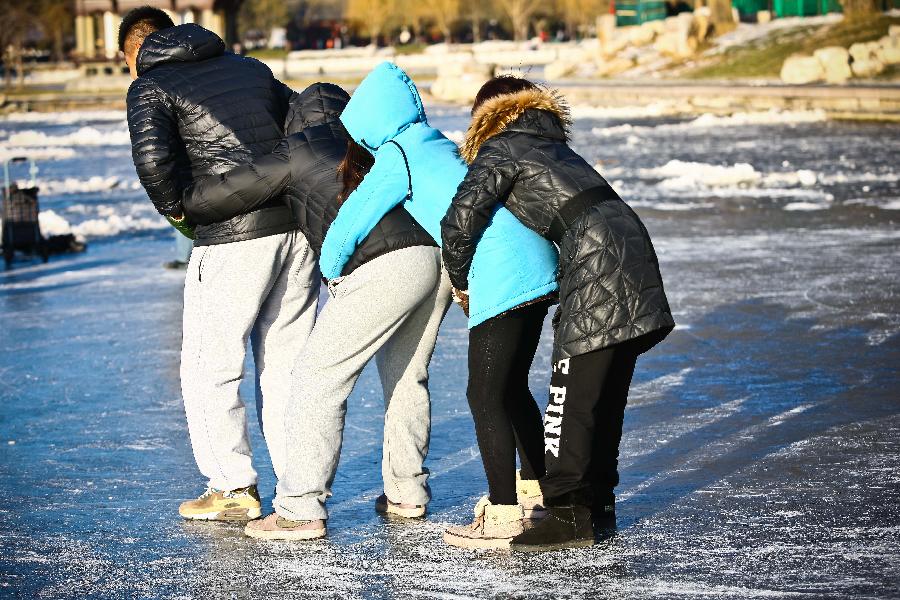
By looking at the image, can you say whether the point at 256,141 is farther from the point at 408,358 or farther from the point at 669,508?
the point at 669,508

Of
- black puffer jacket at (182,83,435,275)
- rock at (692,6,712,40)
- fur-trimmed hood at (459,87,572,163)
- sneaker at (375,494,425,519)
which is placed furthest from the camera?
rock at (692,6,712,40)

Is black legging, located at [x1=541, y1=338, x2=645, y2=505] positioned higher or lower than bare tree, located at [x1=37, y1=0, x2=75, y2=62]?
lower

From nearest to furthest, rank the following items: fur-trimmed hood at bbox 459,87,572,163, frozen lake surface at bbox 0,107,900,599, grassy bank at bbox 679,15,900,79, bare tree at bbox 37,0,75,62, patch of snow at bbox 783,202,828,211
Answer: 1. frozen lake surface at bbox 0,107,900,599
2. fur-trimmed hood at bbox 459,87,572,163
3. patch of snow at bbox 783,202,828,211
4. grassy bank at bbox 679,15,900,79
5. bare tree at bbox 37,0,75,62

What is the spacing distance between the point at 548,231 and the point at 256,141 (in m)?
1.23

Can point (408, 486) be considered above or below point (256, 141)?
below

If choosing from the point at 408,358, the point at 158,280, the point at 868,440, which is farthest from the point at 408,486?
the point at 158,280

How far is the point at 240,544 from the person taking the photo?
205 inches

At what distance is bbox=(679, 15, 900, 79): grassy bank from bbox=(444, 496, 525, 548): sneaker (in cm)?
Result: 3860

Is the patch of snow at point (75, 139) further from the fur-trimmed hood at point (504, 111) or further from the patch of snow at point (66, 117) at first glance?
the fur-trimmed hood at point (504, 111)

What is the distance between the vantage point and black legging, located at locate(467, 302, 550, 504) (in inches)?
197

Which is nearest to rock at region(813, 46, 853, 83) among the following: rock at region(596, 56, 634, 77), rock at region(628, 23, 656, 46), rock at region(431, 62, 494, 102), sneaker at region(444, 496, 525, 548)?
rock at region(431, 62, 494, 102)

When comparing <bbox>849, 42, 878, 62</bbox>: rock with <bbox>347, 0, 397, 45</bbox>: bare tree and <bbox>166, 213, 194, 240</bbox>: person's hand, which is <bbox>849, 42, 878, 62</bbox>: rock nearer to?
<bbox>166, 213, 194, 240</bbox>: person's hand

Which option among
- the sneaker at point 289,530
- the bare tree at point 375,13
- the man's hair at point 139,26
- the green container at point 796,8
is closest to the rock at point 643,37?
the green container at point 796,8

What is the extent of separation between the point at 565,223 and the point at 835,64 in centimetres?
3413
